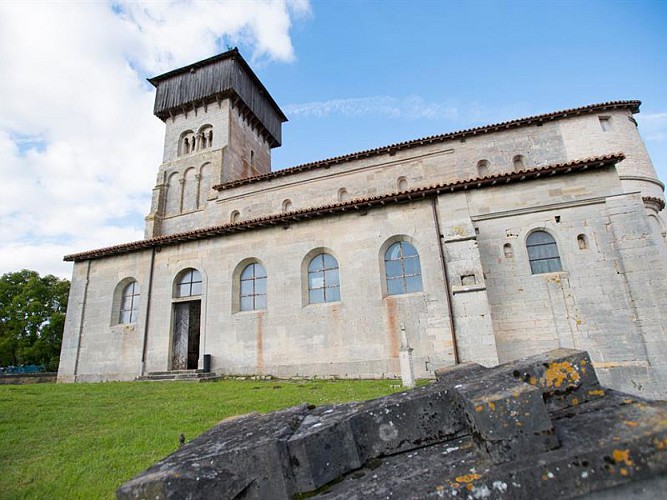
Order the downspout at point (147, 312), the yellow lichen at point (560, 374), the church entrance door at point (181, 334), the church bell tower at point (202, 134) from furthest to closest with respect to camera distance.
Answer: the church bell tower at point (202, 134) → the church entrance door at point (181, 334) → the downspout at point (147, 312) → the yellow lichen at point (560, 374)

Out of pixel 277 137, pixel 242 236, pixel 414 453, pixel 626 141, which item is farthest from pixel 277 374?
pixel 277 137

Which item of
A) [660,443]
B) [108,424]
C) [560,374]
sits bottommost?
[108,424]

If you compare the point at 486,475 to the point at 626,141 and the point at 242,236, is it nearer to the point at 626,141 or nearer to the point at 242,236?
the point at 242,236

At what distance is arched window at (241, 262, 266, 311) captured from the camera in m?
14.2

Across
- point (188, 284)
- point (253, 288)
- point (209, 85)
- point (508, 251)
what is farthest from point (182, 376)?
point (209, 85)

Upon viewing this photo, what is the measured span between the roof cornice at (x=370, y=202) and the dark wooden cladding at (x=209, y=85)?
535 inches

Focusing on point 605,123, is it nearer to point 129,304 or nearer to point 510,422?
point 510,422

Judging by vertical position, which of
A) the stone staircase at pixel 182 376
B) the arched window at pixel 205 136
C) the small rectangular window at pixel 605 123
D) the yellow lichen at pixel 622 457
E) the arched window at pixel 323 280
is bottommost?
the stone staircase at pixel 182 376

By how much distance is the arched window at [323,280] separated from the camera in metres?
13.2

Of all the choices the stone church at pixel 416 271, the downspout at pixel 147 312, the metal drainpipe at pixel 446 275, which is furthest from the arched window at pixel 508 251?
the downspout at pixel 147 312

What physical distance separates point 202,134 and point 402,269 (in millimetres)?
19230

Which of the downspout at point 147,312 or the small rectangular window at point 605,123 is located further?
the small rectangular window at point 605,123

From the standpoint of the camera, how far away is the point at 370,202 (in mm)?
12961

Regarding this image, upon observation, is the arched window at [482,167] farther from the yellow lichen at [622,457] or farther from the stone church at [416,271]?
the yellow lichen at [622,457]
